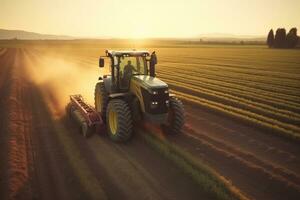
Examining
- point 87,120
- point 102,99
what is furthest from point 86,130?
point 102,99

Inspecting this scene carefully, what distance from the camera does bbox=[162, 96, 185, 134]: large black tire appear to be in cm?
827

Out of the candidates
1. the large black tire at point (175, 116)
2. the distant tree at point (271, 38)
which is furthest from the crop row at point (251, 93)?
the distant tree at point (271, 38)

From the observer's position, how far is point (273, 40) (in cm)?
7562

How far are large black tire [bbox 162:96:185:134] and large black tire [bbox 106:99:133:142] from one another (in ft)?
4.36

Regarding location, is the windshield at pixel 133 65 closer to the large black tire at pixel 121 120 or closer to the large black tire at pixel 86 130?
the large black tire at pixel 121 120

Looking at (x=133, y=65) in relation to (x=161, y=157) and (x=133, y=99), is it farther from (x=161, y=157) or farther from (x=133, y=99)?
(x=161, y=157)

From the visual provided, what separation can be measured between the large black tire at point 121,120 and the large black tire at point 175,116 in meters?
1.33

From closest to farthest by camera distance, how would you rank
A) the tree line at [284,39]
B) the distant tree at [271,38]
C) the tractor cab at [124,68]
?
the tractor cab at [124,68], the tree line at [284,39], the distant tree at [271,38]

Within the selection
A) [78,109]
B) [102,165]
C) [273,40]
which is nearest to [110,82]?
[78,109]

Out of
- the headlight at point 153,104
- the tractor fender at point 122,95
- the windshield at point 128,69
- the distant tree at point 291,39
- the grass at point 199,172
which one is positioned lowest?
the grass at point 199,172

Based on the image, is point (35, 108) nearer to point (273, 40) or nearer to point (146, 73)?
point (146, 73)

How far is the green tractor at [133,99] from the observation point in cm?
764

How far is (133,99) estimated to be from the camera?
27.5 ft

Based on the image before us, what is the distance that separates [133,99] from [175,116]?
1.34 m
